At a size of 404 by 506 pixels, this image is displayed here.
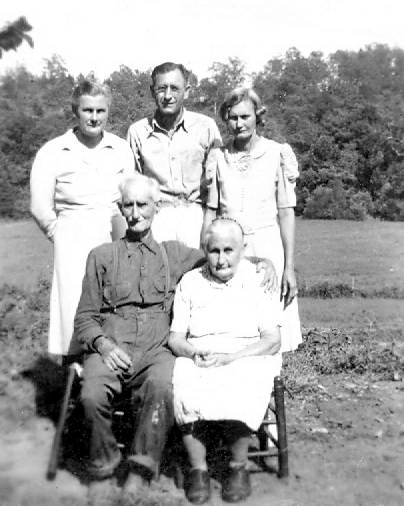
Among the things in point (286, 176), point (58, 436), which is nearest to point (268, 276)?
point (286, 176)

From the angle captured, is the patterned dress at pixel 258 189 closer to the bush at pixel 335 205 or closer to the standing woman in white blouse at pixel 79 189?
the standing woman in white blouse at pixel 79 189

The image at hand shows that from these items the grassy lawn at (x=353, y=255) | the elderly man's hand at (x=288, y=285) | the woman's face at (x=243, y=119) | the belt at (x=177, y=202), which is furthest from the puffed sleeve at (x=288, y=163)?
the grassy lawn at (x=353, y=255)

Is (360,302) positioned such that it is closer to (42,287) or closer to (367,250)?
(42,287)

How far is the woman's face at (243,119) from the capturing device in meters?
4.12

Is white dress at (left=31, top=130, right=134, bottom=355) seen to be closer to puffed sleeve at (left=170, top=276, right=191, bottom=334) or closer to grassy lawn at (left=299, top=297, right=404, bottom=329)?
puffed sleeve at (left=170, top=276, right=191, bottom=334)

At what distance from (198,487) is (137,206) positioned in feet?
5.32

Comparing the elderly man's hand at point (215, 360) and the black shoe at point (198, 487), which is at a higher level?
the elderly man's hand at point (215, 360)

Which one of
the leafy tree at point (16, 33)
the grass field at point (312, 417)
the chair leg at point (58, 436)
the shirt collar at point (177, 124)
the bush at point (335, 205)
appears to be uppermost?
the leafy tree at point (16, 33)

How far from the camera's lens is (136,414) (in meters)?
3.74

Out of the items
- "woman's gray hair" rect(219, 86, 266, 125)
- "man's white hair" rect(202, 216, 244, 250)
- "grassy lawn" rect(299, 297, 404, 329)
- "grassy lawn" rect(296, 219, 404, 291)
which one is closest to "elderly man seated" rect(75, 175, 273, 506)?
"man's white hair" rect(202, 216, 244, 250)

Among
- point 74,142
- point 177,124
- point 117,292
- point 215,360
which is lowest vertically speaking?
point 215,360

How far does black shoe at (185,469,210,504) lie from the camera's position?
3.57 meters

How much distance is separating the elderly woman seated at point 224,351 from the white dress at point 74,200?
0.83 m

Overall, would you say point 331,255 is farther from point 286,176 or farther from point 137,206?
point 137,206
